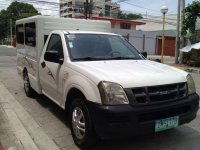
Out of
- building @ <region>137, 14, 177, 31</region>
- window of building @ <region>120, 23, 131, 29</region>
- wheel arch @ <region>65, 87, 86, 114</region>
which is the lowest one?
wheel arch @ <region>65, 87, 86, 114</region>

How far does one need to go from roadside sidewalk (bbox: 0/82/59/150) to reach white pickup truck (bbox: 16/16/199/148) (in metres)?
0.58

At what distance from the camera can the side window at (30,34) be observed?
7621mm

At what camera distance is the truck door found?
19.2 ft

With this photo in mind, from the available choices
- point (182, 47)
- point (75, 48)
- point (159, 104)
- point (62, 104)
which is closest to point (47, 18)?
point (75, 48)

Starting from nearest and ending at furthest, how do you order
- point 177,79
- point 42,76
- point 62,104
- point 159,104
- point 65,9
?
point 159,104
point 177,79
point 62,104
point 42,76
point 65,9

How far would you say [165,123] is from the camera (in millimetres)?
4605

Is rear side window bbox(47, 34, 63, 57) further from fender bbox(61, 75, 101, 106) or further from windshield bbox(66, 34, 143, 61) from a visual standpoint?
fender bbox(61, 75, 101, 106)

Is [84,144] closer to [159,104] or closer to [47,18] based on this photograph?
[159,104]

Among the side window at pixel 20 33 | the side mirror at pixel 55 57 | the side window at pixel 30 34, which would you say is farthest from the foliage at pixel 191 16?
the side mirror at pixel 55 57

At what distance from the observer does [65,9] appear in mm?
63500

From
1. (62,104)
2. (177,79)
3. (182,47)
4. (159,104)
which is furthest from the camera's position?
(182,47)

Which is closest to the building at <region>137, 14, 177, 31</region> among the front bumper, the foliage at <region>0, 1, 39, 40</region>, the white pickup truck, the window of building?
the window of building

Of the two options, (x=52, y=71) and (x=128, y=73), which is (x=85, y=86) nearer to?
(x=128, y=73)

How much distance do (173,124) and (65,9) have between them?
200 feet
